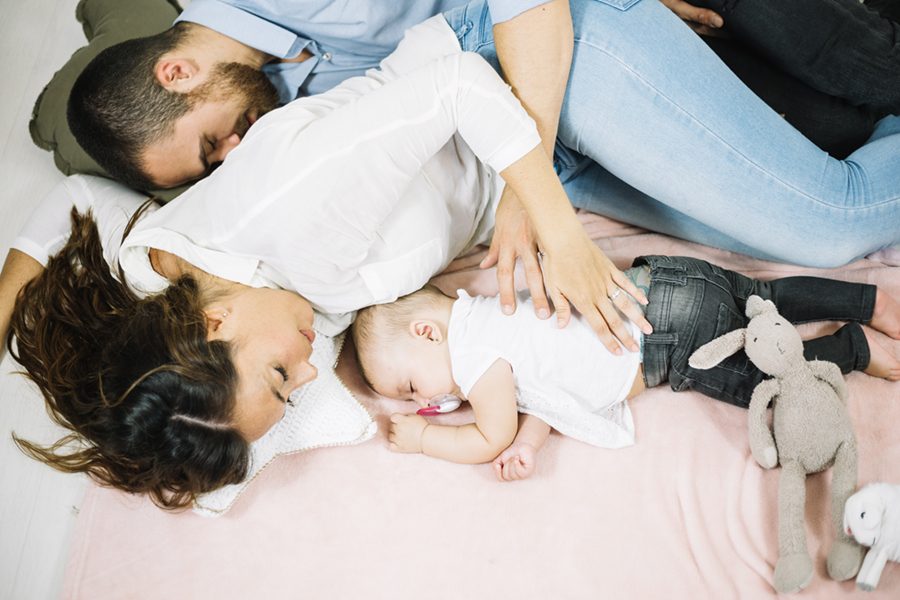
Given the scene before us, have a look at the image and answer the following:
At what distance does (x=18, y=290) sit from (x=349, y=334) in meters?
0.59

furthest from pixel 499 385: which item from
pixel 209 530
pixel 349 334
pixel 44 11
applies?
pixel 44 11

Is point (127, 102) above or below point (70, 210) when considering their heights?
above

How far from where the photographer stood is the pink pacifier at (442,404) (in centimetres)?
119

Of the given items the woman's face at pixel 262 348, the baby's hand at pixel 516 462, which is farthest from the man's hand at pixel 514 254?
the woman's face at pixel 262 348

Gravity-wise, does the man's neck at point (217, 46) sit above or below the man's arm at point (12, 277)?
above

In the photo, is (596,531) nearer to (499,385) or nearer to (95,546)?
(499,385)

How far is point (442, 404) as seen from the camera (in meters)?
1.20

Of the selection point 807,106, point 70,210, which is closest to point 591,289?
point 807,106

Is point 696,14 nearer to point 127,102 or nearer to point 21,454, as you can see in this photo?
point 127,102

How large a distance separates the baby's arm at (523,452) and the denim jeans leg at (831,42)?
0.77 meters

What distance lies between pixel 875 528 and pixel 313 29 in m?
1.17

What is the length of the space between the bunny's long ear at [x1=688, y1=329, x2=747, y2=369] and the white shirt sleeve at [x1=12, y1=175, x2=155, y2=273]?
99 cm

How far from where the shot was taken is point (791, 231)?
1.13 m

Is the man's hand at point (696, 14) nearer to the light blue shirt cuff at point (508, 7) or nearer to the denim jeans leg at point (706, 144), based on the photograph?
the denim jeans leg at point (706, 144)
